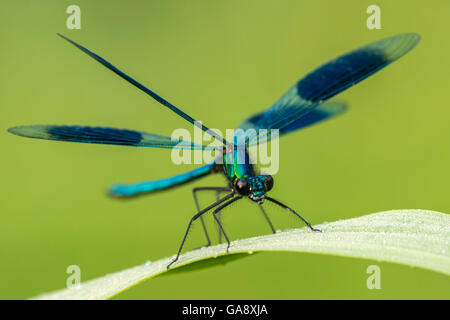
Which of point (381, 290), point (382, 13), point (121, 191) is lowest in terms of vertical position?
point (381, 290)

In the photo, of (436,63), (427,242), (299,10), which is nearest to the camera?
(427,242)

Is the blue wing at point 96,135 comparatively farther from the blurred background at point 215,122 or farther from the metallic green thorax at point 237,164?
the blurred background at point 215,122

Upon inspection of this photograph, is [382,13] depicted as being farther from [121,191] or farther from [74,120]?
[121,191]

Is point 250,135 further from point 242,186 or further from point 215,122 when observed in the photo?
point 215,122

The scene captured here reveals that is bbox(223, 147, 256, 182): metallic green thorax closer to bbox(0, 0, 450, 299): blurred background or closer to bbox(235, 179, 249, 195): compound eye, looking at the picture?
bbox(235, 179, 249, 195): compound eye

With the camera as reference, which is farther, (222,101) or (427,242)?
(222,101)

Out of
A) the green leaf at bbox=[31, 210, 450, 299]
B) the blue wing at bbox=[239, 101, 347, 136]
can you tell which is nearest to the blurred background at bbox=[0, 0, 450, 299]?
the blue wing at bbox=[239, 101, 347, 136]

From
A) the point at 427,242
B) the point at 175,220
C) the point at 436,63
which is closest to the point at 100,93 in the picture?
the point at 175,220

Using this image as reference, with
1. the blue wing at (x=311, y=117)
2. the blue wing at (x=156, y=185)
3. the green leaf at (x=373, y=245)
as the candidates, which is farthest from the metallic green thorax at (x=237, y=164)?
the green leaf at (x=373, y=245)
